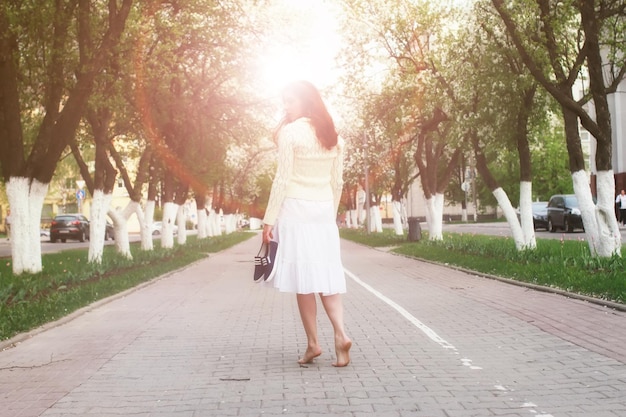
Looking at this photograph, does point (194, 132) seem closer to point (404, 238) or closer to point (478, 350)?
point (404, 238)

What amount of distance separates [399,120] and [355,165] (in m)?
23.3

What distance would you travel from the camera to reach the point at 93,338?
857 cm

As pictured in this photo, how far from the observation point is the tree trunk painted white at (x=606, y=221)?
14094 millimetres

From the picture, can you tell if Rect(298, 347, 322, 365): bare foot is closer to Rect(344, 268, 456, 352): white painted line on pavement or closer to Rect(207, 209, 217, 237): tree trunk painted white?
Rect(344, 268, 456, 352): white painted line on pavement

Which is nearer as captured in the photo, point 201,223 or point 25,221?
point 25,221

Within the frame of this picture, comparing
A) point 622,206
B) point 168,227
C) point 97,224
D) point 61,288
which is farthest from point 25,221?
point 622,206

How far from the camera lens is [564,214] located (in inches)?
1342

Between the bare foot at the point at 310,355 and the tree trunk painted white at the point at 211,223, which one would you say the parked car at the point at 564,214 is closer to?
the tree trunk painted white at the point at 211,223

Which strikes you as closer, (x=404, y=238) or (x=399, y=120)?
(x=399, y=120)

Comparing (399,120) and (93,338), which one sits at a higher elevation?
(399,120)

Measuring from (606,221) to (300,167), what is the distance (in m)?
9.53

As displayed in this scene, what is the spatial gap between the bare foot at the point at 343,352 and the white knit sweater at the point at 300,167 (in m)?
1.11

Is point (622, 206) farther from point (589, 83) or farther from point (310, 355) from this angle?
point (310, 355)

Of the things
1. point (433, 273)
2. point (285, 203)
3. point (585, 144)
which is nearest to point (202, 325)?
point (285, 203)
